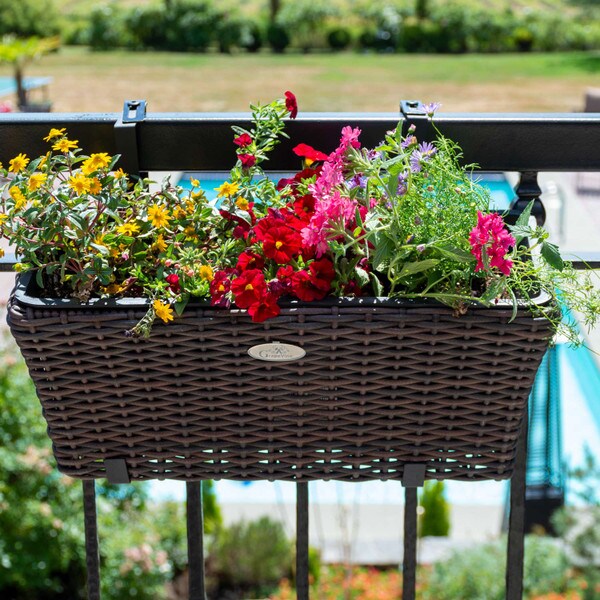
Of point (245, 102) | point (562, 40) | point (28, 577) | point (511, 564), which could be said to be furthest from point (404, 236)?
point (562, 40)

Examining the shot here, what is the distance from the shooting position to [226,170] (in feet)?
3.52

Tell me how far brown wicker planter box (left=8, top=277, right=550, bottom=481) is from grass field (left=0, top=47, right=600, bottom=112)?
16084 millimetres

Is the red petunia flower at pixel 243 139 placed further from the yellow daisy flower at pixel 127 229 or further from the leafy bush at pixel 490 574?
the leafy bush at pixel 490 574

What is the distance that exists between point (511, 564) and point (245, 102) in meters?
17.0

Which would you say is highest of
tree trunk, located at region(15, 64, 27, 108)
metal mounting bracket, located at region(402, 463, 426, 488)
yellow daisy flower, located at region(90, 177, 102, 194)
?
yellow daisy flower, located at region(90, 177, 102, 194)

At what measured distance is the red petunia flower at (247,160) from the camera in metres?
0.90

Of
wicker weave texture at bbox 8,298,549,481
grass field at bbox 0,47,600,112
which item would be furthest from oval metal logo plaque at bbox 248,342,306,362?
grass field at bbox 0,47,600,112

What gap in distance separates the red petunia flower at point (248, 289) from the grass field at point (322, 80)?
16178mm

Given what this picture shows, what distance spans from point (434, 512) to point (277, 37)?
20.2 metres

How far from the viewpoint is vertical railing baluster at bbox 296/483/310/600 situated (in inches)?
41.6

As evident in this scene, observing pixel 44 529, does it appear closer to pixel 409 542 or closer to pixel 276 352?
pixel 409 542

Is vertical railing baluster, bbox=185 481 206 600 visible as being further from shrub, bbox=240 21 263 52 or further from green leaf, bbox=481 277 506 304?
shrub, bbox=240 21 263 52

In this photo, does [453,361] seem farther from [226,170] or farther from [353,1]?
[353,1]

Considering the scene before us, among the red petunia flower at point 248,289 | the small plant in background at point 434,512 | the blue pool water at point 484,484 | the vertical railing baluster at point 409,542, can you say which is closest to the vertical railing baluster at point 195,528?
the vertical railing baluster at point 409,542
